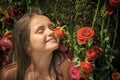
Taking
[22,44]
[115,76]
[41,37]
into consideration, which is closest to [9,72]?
[22,44]

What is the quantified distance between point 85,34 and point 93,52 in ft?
0.34

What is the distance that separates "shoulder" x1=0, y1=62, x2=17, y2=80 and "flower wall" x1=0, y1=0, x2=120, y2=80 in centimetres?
10

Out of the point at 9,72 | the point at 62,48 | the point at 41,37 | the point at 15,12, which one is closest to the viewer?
the point at 41,37

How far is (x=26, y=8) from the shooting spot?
6.35ft

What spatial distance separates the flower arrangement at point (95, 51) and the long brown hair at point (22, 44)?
0.46 feet

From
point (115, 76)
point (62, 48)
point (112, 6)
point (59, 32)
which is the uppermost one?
point (112, 6)

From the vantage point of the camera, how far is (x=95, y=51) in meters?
1.58

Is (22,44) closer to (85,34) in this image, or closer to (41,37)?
(41,37)

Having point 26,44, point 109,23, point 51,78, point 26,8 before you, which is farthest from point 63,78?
point 26,8

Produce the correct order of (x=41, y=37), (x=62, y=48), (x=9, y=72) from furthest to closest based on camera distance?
(x=62, y=48) → (x=9, y=72) → (x=41, y=37)

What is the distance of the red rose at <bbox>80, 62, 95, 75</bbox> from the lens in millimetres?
1557

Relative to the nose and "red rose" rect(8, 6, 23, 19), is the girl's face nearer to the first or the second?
the nose

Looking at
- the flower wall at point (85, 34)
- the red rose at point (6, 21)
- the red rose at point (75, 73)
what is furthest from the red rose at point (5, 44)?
the red rose at point (75, 73)

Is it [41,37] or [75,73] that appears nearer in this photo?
[41,37]
